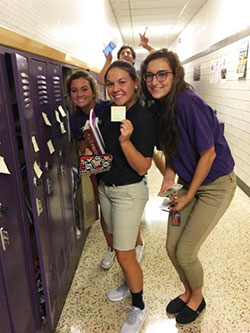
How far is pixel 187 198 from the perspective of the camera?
1440mm

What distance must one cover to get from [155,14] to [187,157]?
6.73m

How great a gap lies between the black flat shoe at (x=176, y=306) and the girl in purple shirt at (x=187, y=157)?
71mm

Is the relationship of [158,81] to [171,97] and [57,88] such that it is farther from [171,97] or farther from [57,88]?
[57,88]

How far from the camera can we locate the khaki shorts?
148 centimetres

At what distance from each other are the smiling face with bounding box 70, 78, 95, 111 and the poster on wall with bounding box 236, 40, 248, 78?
107 inches

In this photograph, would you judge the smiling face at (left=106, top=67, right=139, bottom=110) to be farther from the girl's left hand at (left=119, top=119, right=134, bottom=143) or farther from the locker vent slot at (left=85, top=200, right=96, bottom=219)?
the locker vent slot at (left=85, top=200, right=96, bottom=219)

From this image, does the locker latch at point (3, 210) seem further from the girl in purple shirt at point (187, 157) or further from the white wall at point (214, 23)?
the white wall at point (214, 23)

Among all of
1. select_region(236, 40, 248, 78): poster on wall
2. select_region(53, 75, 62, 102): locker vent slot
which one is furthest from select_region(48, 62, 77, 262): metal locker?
select_region(236, 40, 248, 78): poster on wall

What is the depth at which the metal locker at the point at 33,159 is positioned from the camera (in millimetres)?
1063

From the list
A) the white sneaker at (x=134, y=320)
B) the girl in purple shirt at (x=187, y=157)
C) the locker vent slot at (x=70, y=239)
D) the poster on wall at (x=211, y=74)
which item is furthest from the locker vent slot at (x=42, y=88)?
the poster on wall at (x=211, y=74)

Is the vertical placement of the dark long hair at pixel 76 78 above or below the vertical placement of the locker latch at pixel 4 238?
above

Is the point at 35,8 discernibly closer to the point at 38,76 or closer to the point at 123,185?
the point at 38,76

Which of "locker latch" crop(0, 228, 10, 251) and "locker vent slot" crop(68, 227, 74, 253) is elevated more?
"locker latch" crop(0, 228, 10, 251)

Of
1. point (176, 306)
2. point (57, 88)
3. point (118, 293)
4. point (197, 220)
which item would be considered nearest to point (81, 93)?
point (57, 88)
